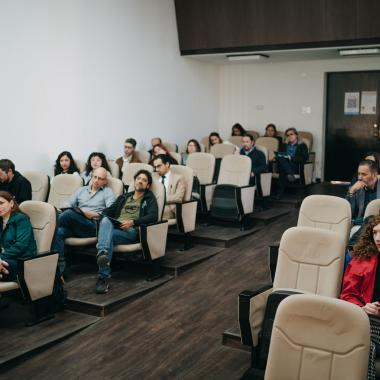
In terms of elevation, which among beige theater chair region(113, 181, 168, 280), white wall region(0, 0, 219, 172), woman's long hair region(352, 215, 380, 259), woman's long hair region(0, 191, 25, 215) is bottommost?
beige theater chair region(113, 181, 168, 280)

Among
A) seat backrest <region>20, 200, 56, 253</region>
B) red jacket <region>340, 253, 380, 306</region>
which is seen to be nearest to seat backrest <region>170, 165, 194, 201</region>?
seat backrest <region>20, 200, 56, 253</region>

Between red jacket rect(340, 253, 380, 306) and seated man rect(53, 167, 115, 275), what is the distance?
9.14 ft

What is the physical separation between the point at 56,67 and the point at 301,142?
3.96m

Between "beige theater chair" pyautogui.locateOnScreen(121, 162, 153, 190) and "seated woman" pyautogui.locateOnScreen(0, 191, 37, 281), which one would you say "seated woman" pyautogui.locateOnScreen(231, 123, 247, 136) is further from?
"seated woman" pyautogui.locateOnScreen(0, 191, 37, 281)

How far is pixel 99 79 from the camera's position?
324 inches

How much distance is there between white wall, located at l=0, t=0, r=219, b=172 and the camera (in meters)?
7.03

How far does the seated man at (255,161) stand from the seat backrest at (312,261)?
162 inches

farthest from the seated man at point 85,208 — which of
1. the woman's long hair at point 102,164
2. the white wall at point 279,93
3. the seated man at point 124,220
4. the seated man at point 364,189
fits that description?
the white wall at point 279,93

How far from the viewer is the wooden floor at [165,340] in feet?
12.6

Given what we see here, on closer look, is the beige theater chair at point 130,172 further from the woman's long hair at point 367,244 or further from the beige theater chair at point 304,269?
the woman's long hair at point 367,244

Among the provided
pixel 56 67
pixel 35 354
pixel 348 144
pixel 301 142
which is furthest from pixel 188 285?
pixel 348 144

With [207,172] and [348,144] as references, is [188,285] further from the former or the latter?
[348,144]

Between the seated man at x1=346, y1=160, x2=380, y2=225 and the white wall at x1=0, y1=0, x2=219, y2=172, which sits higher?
the white wall at x1=0, y1=0, x2=219, y2=172

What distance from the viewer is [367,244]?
3.44 meters
